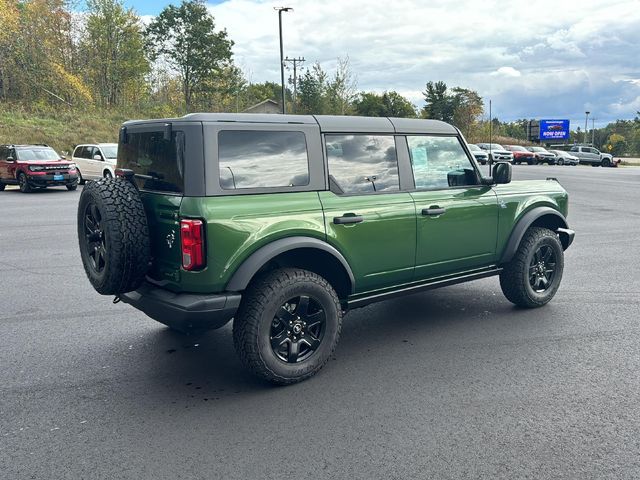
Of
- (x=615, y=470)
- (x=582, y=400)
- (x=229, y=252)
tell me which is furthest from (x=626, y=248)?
(x=229, y=252)

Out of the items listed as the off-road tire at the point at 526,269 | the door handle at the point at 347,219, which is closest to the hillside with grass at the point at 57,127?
the off-road tire at the point at 526,269

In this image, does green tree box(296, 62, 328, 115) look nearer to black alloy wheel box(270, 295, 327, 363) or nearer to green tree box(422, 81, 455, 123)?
green tree box(422, 81, 455, 123)

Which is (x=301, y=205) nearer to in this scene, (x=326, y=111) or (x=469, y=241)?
(x=469, y=241)

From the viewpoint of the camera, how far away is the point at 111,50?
50.5 metres

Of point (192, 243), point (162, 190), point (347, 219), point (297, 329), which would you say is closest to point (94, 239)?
point (162, 190)

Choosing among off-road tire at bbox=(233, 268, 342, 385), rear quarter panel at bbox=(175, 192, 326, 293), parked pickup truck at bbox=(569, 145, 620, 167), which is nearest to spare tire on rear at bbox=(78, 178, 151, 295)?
rear quarter panel at bbox=(175, 192, 326, 293)

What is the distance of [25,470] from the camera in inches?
114

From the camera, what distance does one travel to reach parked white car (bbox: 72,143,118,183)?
68.8 feet

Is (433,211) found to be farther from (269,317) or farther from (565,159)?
(565,159)

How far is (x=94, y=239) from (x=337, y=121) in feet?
6.68

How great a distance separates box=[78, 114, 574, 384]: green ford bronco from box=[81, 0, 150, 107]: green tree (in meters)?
49.2

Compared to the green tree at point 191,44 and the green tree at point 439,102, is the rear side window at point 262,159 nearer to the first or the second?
the green tree at point 191,44

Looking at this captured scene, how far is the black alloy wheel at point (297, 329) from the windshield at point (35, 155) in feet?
61.8

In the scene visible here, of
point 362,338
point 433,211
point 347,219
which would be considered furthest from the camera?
point 362,338
